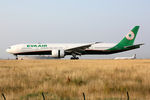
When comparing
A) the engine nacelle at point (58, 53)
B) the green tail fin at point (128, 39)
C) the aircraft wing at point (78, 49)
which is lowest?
the engine nacelle at point (58, 53)

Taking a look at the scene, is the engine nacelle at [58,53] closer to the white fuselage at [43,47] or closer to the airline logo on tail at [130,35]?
the white fuselage at [43,47]

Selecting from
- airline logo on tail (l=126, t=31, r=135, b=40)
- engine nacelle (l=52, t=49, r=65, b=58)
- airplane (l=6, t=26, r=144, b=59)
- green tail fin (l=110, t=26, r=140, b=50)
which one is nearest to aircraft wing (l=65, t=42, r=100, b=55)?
airplane (l=6, t=26, r=144, b=59)

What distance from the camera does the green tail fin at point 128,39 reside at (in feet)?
163

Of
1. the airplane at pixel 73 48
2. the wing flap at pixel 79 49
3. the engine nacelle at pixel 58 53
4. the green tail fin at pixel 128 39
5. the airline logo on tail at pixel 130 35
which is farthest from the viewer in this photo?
the airline logo on tail at pixel 130 35

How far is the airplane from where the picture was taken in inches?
1833

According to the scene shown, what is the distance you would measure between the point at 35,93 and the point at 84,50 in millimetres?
38608

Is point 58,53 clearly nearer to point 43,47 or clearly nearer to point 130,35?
point 43,47

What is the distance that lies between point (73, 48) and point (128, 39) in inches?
534

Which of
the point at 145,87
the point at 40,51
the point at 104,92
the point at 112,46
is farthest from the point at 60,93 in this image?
the point at 112,46

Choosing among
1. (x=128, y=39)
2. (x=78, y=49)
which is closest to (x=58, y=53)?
(x=78, y=49)

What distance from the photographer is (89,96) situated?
9.08 m

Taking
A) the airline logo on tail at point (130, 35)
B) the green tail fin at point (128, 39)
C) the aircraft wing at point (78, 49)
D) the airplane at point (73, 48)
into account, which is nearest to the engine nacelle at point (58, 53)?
the airplane at point (73, 48)

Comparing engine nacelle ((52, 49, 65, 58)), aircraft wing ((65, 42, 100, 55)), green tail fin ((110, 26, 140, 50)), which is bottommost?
engine nacelle ((52, 49, 65, 58))

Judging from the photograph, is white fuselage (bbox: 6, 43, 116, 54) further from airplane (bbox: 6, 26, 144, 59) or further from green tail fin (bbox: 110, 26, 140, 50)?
green tail fin (bbox: 110, 26, 140, 50)
